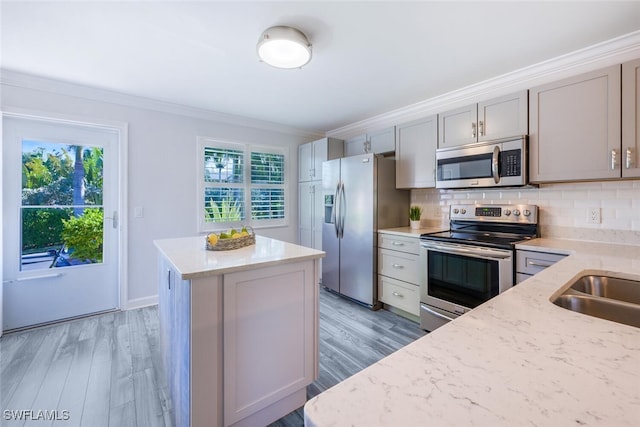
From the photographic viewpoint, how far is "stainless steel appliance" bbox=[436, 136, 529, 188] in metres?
2.26

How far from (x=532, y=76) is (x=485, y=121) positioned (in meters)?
0.48

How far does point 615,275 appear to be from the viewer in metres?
1.22

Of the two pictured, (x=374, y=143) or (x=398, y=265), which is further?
(x=374, y=143)

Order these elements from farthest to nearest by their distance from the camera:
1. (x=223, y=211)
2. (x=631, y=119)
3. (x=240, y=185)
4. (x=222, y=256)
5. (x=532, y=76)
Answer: (x=240, y=185) → (x=223, y=211) → (x=532, y=76) → (x=631, y=119) → (x=222, y=256)

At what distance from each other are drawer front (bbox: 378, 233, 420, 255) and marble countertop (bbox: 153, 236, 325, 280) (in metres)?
1.38

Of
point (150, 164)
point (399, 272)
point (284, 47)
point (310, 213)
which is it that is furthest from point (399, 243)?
point (150, 164)

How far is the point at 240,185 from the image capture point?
12.5 feet

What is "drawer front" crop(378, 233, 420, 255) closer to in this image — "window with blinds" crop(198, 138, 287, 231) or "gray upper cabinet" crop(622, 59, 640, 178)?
"gray upper cabinet" crop(622, 59, 640, 178)

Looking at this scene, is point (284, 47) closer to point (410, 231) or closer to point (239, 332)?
point (239, 332)

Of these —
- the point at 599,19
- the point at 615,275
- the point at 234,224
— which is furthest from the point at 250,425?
the point at 599,19

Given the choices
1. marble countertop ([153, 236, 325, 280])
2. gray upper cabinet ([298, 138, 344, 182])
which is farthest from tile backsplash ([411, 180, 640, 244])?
marble countertop ([153, 236, 325, 280])

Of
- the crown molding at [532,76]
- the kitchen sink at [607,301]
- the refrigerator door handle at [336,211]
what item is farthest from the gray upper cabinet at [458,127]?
the kitchen sink at [607,301]

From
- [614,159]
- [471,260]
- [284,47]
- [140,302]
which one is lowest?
[140,302]

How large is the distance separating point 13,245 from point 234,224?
2.07 m
